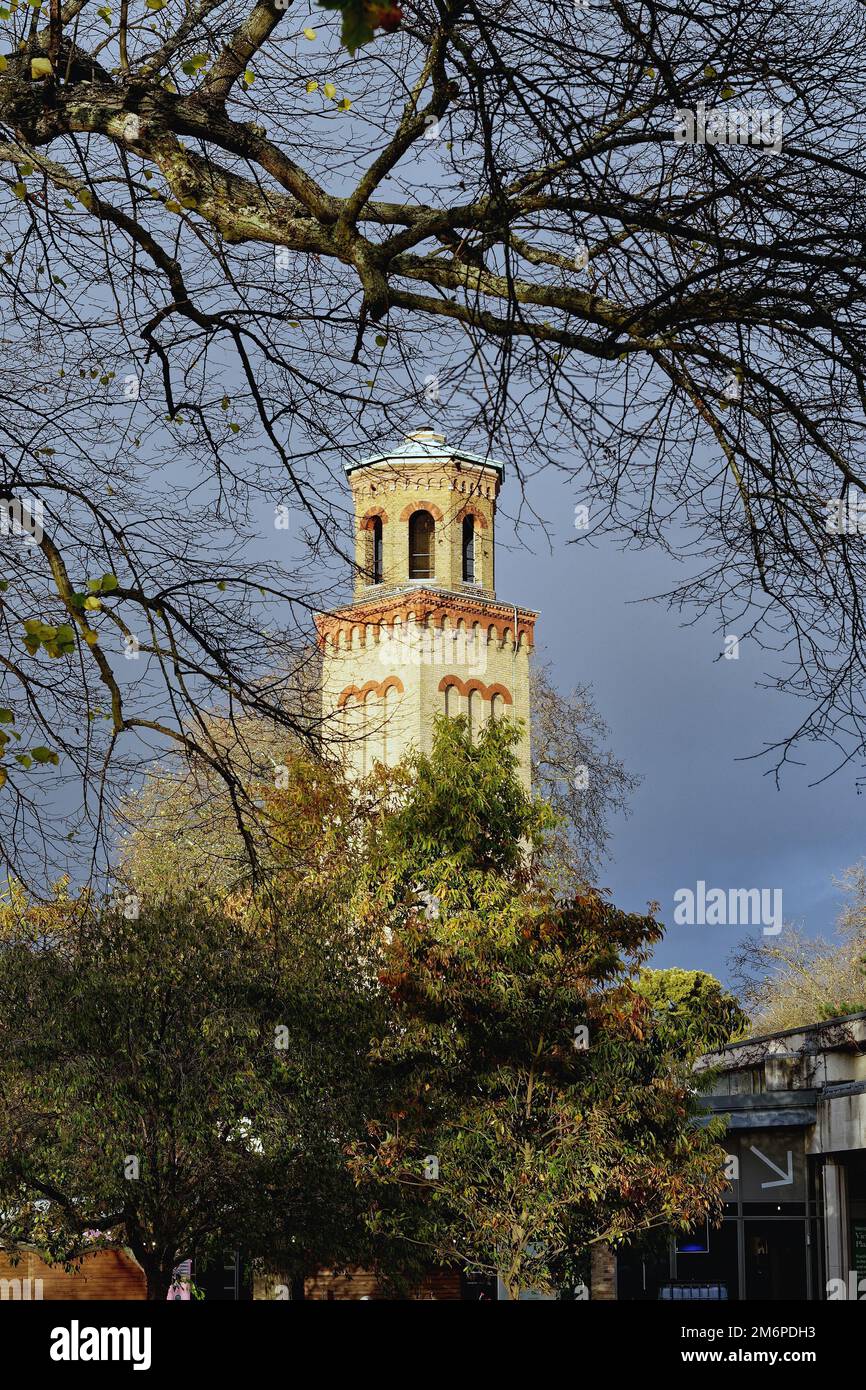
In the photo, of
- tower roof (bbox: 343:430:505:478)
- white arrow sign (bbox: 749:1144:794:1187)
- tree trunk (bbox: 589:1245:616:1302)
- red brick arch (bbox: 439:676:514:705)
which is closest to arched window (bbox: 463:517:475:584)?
red brick arch (bbox: 439:676:514:705)

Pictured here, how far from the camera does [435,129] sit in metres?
6.65

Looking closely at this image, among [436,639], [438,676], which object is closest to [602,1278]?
Answer: [436,639]

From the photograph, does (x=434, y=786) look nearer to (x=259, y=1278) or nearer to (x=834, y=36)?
(x=259, y=1278)

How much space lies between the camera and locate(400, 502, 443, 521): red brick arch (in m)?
48.1

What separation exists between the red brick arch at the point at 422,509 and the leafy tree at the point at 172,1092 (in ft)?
95.1

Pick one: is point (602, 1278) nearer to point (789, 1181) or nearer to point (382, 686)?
point (789, 1181)

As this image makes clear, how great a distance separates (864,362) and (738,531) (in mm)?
1118

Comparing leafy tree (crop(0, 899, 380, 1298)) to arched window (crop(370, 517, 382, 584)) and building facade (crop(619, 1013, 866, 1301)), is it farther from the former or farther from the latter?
arched window (crop(370, 517, 382, 584))

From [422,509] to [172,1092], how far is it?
31.9 metres

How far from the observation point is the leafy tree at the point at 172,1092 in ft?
60.3

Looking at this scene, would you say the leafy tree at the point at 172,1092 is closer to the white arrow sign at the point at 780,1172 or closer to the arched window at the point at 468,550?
the white arrow sign at the point at 780,1172

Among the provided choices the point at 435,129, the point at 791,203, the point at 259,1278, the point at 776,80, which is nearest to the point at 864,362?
the point at 791,203

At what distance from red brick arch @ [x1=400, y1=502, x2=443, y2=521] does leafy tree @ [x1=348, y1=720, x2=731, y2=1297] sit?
82.3 ft

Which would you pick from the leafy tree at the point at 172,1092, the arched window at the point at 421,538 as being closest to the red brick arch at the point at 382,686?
the arched window at the point at 421,538
